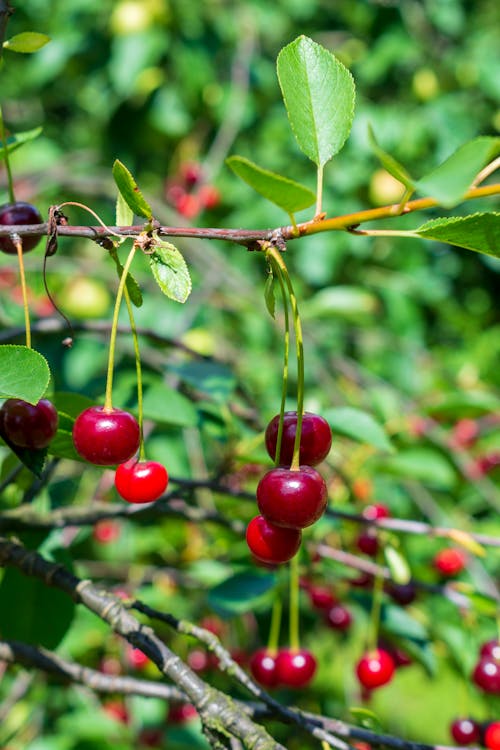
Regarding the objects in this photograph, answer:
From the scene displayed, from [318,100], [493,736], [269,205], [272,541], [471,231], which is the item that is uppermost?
[269,205]

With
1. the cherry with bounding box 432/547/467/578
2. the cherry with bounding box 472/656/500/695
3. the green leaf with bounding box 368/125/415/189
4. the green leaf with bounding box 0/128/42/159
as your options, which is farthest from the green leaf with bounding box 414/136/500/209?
the cherry with bounding box 432/547/467/578

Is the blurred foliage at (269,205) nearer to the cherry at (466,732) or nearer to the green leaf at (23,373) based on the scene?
the cherry at (466,732)

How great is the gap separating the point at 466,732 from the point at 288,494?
0.71 m

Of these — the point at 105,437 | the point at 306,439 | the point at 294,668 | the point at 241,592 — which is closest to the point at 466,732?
the point at 294,668

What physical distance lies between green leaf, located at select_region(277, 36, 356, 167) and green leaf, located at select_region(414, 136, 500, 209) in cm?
21

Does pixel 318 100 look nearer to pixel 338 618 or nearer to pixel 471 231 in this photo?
pixel 471 231

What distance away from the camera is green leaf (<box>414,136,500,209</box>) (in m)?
0.47

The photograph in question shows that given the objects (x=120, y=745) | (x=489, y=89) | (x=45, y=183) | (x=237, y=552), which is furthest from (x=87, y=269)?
(x=489, y=89)

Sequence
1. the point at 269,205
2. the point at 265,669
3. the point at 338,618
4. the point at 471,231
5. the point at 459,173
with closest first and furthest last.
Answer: the point at 459,173 → the point at 471,231 → the point at 265,669 → the point at 338,618 → the point at 269,205

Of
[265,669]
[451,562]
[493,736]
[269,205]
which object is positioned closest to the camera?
[493,736]

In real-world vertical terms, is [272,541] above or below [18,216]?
below

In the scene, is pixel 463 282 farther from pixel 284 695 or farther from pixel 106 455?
pixel 106 455

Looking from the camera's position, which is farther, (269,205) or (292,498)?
(269,205)

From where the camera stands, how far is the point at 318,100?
0.70 meters
